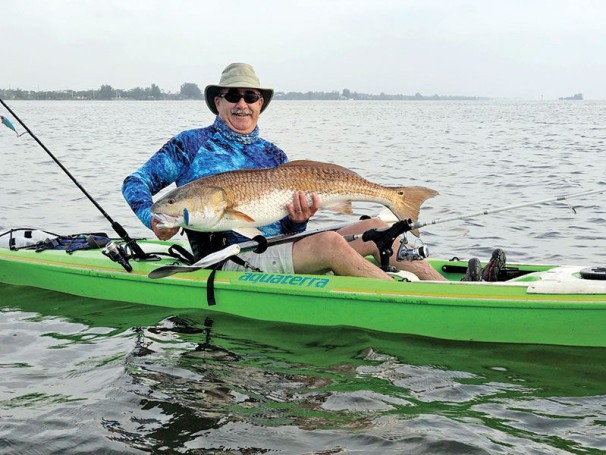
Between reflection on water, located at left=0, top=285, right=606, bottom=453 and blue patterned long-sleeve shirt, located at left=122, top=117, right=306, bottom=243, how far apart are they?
100 cm

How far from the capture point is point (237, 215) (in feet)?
16.7

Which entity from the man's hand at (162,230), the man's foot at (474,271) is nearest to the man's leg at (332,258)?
the man's foot at (474,271)

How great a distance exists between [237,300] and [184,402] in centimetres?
159

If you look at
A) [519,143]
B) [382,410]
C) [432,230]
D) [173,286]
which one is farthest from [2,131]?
[382,410]

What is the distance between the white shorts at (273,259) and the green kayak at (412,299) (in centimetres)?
9

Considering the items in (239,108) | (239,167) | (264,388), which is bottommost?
(264,388)

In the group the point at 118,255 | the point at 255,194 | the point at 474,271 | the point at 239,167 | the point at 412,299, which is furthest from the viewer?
the point at 118,255

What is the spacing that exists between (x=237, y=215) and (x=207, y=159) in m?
0.79

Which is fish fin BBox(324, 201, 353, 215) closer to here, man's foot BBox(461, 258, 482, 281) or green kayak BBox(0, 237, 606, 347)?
green kayak BBox(0, 237, 606, 347)

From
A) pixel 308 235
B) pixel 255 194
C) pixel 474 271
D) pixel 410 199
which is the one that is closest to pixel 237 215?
pixel 255 194

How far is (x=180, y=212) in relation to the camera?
5.05 metres

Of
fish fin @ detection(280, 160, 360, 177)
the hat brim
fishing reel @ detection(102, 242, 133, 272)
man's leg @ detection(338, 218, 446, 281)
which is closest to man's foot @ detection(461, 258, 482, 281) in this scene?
man's leg @ detection(338, 218, 446, 281)

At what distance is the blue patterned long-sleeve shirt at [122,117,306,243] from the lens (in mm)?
5680

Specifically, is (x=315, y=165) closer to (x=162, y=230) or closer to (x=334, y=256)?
(x=334, y=256)
